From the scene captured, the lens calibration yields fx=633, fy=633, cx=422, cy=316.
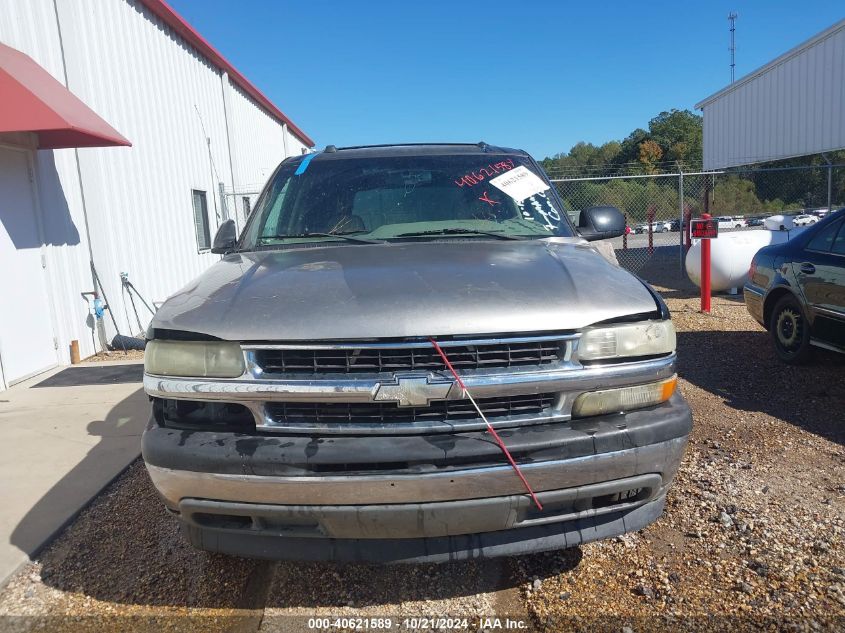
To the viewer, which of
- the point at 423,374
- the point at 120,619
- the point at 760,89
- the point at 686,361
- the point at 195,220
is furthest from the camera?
the point at 760,89

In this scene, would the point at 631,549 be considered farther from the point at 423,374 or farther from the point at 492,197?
the point at 492,197

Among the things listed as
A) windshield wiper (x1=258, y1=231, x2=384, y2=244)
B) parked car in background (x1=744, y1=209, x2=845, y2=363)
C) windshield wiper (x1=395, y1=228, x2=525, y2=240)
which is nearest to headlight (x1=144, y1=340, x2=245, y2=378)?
windshield wiper (x1=258, y1=231, x2=384, y2=244)

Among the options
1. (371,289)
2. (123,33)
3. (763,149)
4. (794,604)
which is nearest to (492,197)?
(371,289)

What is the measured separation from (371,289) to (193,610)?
1.53 meters

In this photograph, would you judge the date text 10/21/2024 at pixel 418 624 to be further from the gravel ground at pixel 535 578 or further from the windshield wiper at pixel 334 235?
the windshield wiper at pixel 334 235

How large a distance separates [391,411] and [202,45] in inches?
451

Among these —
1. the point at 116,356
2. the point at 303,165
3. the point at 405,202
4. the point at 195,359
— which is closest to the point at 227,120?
the point at 116,356

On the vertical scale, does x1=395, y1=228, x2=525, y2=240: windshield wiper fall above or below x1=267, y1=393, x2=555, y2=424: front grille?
above

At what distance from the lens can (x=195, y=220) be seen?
11328 millimetres

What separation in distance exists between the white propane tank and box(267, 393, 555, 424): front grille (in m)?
9.03

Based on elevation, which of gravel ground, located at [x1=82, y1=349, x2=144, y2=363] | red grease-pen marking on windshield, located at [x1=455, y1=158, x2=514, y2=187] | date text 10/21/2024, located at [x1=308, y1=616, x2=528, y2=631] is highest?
red grease-pen marking on windshield, located at [x1=455, y1=158, x2=514, y2=187]

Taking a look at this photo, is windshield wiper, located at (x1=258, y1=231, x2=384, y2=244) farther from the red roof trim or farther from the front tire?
the red roof trim

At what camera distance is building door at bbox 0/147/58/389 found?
6168mm

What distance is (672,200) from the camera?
17031 mm
